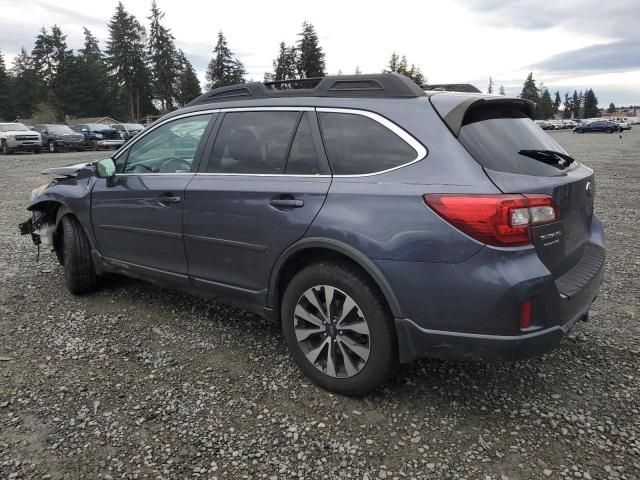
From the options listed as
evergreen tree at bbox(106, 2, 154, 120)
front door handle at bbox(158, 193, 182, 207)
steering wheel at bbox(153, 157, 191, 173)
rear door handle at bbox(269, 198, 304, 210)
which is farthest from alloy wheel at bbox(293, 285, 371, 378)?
evergreen tree at bbox(106, 2, 154, 120)

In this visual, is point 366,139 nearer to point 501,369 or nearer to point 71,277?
point 501,369

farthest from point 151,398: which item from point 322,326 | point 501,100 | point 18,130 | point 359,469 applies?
point 18,130

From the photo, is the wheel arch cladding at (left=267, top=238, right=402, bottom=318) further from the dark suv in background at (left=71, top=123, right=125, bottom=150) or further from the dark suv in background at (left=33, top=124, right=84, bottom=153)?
the dark suv in background at (left=71, top=123, right=125, bottom=150)

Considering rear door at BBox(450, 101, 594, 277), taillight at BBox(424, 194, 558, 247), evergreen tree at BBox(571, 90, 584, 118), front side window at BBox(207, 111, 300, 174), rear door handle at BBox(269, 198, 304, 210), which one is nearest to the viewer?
taillight at BBox(424, 194, 558, 247)

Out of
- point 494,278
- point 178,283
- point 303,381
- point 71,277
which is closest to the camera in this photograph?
point 494,278

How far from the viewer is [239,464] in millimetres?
2455

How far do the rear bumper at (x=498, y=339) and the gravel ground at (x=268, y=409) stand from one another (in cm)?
46

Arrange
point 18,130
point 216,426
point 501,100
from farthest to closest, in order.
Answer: point 18,130 → point 501,100 → point 216,426

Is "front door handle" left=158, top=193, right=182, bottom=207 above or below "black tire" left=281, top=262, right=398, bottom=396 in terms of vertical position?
above

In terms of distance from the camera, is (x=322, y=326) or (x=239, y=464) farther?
(x=322, y=326)

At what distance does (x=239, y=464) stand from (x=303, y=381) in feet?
2.65

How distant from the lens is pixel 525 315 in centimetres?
239

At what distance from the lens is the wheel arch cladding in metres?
2.63

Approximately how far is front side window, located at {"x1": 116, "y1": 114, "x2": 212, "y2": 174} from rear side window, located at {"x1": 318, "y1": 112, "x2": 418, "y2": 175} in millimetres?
1186
